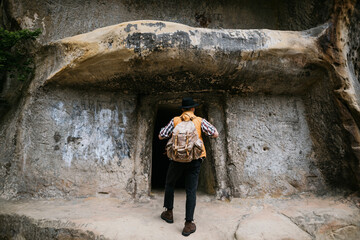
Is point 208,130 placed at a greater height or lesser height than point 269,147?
greater

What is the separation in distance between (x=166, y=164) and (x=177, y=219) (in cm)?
322

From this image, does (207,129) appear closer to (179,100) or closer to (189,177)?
(189,177)

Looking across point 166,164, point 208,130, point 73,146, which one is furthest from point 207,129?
point 166,164

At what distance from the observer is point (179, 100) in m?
4.08

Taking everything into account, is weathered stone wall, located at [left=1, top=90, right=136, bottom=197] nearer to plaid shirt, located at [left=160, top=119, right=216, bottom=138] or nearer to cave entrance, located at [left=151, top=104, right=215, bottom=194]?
cave entrance, located at [left=151, top=104, right=215, bottom=194]

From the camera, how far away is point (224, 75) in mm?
3662

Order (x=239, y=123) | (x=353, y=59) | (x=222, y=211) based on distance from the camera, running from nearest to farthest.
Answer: (x=222, y=211)
(x=353, y=59)
(x=239, y=123)

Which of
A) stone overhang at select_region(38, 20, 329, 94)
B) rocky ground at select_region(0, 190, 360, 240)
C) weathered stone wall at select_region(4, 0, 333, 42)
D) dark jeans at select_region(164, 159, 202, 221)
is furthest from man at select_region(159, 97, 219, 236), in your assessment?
weathered stone wall at select_region(4, 0, 333, 42)

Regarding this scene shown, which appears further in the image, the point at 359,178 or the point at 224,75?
the point at 224,75

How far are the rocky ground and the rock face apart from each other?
0.26 meters

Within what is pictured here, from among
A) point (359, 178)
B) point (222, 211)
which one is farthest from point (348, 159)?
point (222, 211)

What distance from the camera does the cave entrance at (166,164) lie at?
3.97m

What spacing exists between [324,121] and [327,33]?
118cm

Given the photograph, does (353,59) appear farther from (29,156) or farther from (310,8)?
(29,156)
